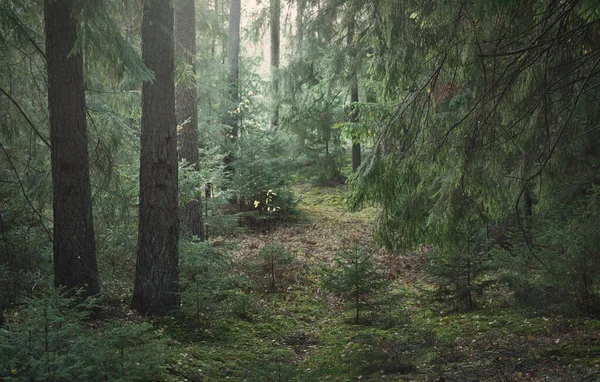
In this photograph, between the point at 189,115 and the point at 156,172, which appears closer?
the point at 156,172

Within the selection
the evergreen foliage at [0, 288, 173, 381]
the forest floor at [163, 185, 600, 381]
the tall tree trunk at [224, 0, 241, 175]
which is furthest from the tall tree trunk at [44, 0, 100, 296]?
the tall tree trunk at [224, 0, 241, 175]

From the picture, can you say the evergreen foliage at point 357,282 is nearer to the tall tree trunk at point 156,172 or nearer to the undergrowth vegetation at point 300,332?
the undergrowth vegetation at point 300,332

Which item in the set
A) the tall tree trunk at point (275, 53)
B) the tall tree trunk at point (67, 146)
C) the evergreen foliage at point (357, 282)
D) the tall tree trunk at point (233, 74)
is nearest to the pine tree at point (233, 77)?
the tall tree trunk at point (233, 74)

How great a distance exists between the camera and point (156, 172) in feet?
22.5

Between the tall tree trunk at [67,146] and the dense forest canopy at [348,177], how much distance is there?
0.7 inches

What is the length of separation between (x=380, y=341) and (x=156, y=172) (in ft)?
12.4

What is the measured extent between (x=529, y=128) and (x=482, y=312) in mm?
3282

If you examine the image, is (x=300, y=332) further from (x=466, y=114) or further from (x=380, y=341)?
(x=466, y=114)

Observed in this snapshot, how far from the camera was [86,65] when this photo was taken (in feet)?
22.5

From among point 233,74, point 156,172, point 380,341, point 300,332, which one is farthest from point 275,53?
point 380,341

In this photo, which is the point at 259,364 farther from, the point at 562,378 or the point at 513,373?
the point at 562,378

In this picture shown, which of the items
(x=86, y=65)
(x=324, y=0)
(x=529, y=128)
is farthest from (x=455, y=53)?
(x=86, y=65)

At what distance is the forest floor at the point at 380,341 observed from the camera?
16.7 feet

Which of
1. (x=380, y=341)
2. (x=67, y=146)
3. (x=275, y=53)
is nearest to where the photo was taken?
(x=67, y=146)
